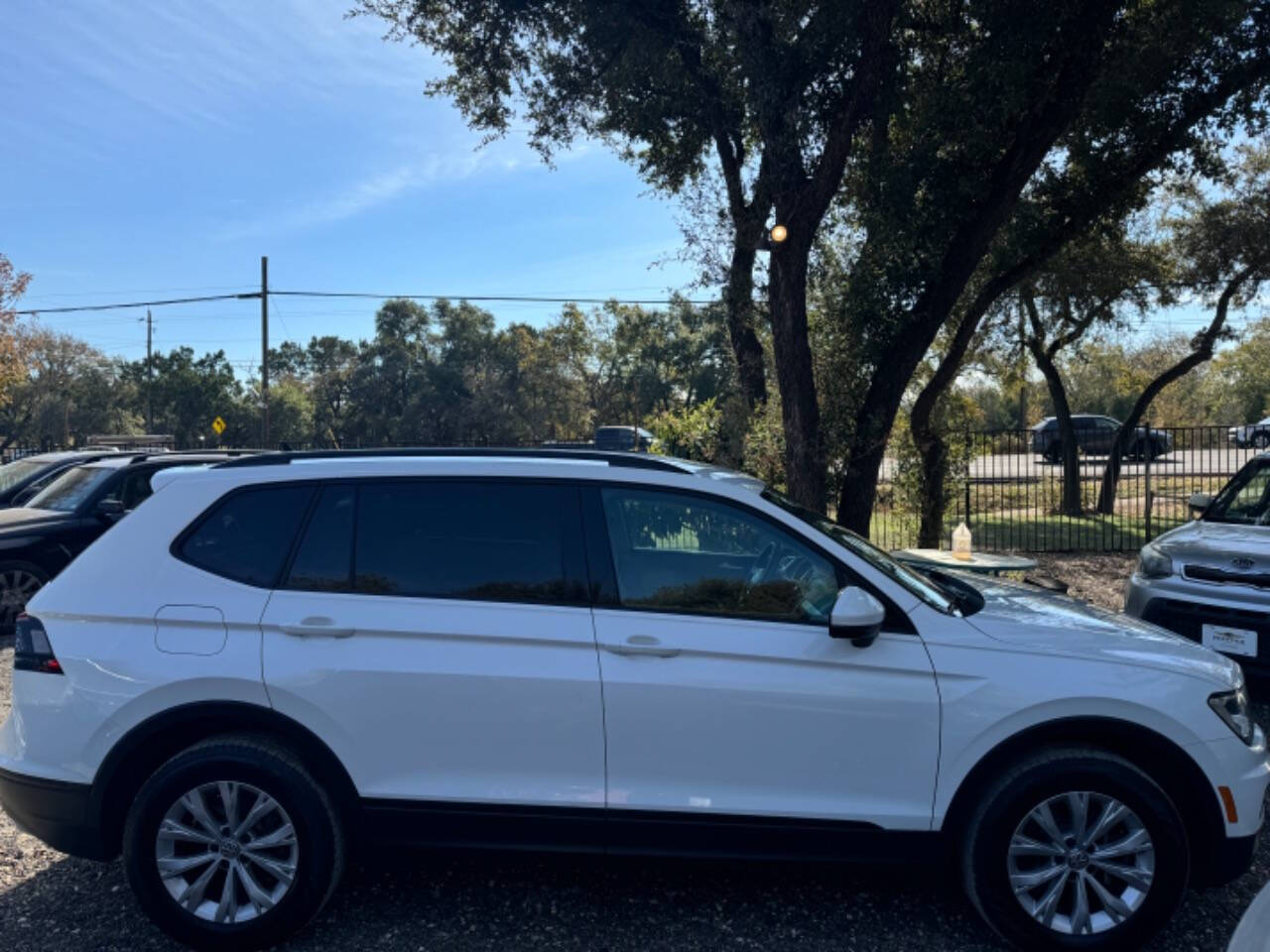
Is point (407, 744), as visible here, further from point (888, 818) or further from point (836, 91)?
point (836, 91)

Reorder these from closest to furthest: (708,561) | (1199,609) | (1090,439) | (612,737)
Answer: (612,737)
(708,561)
(1199,609)
(1090,439)

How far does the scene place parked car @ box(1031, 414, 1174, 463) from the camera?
15.2 metres

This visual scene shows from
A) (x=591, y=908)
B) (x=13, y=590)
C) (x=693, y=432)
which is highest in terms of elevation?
(x=693, y=432)

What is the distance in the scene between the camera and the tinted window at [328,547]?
11.1 ft

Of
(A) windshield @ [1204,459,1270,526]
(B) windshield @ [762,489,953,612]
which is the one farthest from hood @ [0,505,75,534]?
(A) windshield @ [1204,459,1270,526]

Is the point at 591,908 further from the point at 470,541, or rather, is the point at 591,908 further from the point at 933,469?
the point at 933,469

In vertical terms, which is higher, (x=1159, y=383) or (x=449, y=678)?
(x=1159, y=383)

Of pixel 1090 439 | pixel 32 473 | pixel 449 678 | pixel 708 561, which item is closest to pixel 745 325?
pixel 708 561

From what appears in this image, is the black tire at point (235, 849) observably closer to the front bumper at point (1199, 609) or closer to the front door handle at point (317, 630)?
the front door handle at point (317, 630)

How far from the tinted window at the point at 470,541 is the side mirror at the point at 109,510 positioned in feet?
20.3

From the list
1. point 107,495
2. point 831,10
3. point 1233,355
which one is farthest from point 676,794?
point 1233,355

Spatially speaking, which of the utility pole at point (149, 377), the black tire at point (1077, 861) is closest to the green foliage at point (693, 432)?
the black tire at point (1077, 861)

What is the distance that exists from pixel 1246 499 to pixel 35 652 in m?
7.67

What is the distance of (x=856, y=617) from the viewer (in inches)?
122
